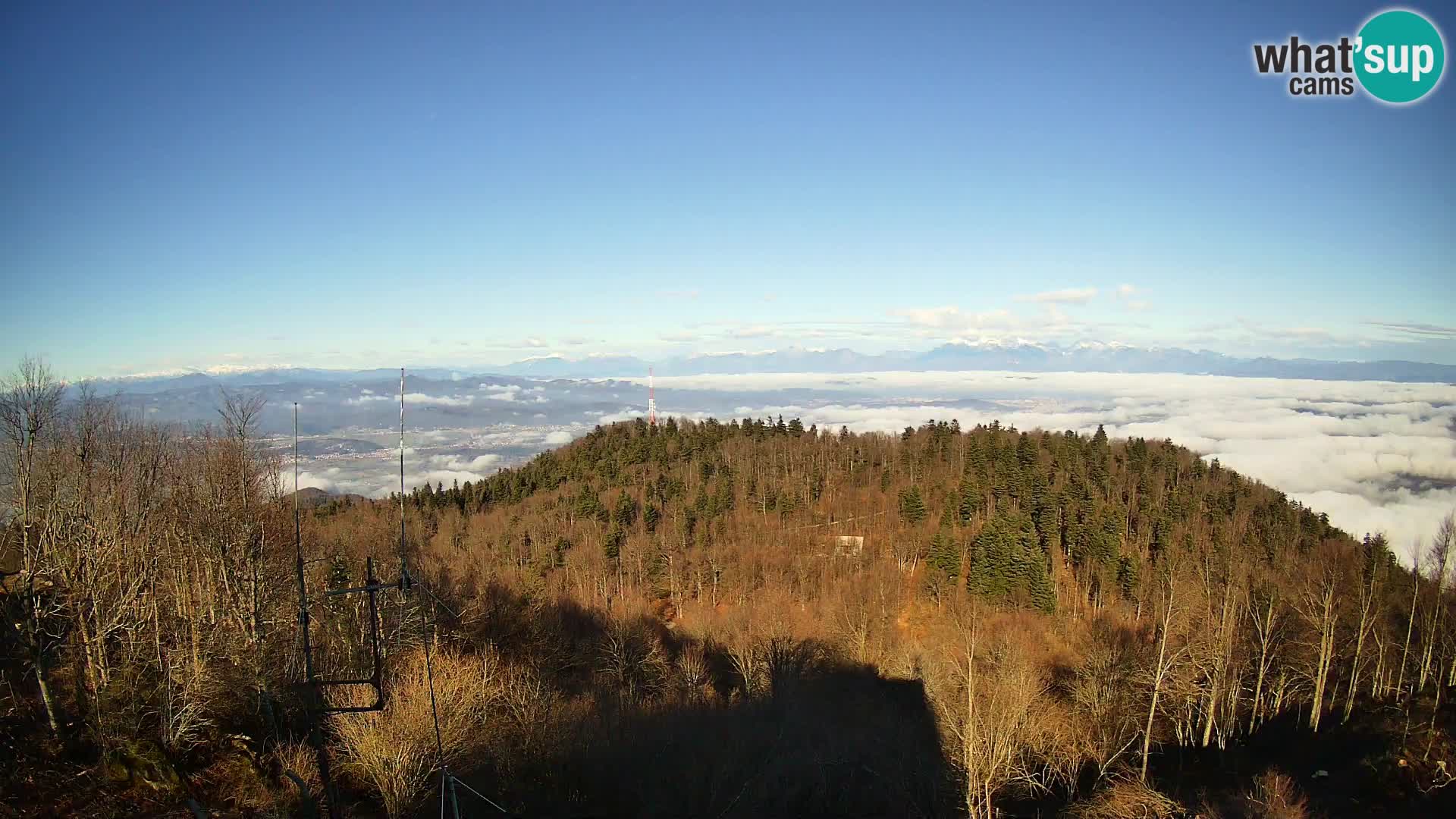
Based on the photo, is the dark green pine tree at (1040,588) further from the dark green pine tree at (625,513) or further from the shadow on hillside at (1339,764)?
the dark green pine tree at (625,513)

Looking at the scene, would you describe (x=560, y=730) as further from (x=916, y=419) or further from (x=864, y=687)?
(x=916, y=419)

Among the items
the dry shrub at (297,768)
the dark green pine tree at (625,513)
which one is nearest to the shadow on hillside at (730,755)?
the dry shrub at (297,768)

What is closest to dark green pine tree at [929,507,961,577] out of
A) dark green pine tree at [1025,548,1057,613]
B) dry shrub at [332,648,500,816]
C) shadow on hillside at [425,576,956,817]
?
dark green pine tree at [1025,548,1057,613]

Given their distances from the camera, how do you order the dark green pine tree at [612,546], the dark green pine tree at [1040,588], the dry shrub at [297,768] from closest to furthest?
the dry shrub at [297,768] → the dark green pine tree at [1040,588] → the dark green pine tree at [612,546]

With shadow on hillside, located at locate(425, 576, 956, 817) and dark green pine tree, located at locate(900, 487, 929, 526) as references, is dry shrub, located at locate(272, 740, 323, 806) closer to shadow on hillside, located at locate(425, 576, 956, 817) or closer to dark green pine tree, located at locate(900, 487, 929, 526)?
shadow on hillside, located at locate(425, 576, 956, 817)

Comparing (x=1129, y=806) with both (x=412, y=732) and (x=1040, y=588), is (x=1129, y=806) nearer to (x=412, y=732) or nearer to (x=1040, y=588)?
(x=412, y=732)
